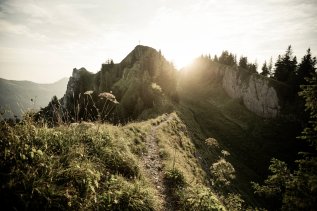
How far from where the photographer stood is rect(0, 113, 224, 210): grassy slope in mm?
5473

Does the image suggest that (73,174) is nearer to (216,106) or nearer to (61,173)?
(61,173)

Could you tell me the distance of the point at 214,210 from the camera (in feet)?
27.8

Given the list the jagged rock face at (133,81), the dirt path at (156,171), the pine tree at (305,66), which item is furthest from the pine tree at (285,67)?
the dirt path at (156,171)

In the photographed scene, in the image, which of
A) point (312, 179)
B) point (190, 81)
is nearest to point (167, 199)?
point (312, 179)

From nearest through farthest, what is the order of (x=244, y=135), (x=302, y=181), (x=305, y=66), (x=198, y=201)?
1. (x=302, y=181)
2. (x=198, y=201)
3. (x=244, y=135)
4. (x=305, y=66)

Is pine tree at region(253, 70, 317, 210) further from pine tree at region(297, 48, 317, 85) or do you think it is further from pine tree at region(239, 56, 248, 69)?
pine tree at region(239, 56, 248, 69)

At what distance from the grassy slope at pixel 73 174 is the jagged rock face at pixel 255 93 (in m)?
65.1

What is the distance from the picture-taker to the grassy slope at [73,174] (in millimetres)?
5473

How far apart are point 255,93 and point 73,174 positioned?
248 feet

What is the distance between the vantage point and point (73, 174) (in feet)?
21.3

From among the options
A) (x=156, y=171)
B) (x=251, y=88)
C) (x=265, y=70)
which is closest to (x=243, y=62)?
(x=265, y=70)

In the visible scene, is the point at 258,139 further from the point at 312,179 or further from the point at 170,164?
the point at 312,179

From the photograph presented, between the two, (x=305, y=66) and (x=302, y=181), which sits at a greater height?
(x=305, y=66)

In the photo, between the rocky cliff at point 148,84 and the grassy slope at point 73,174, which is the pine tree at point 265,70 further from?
the grassy slope at point 73,174
